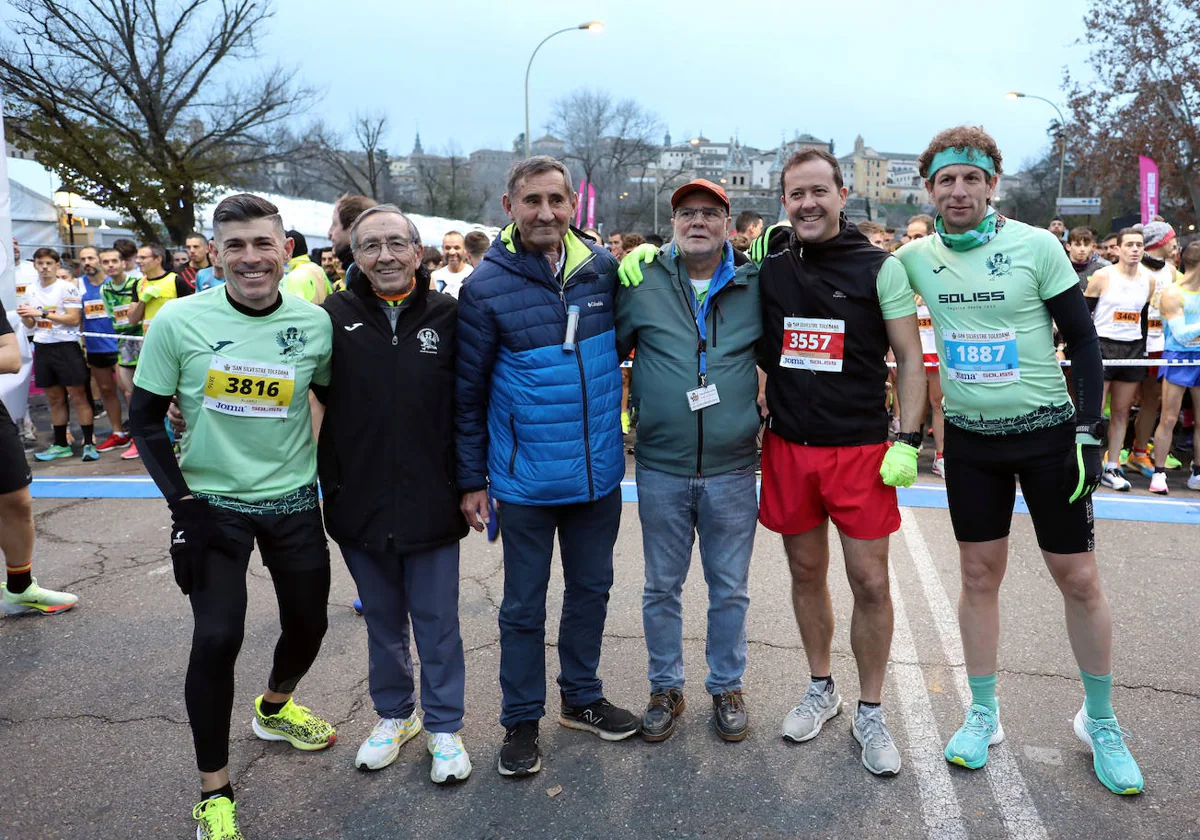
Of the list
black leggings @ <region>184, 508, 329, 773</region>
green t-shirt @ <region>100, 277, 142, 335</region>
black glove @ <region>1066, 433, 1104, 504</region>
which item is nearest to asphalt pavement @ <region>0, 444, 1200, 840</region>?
black leggings @ <region>184, 508, 329, 773</region>

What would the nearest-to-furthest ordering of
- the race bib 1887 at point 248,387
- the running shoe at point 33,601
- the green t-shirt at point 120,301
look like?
the race bib 1887 at point 248,387 → the running shoe at point 33,601 → the green t-shirt at point 120,301

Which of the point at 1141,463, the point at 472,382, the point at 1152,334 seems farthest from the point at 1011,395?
the point at 1141,463

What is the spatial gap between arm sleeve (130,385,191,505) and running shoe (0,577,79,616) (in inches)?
97.4

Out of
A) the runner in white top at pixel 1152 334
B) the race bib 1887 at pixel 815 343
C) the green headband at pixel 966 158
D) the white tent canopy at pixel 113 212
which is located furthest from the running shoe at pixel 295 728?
the white tent canopy at pixel 113 212

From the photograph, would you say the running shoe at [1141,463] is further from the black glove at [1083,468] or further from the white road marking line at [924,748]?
the black glove at [1083,468]

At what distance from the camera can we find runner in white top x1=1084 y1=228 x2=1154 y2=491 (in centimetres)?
704

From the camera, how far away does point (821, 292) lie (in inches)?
115

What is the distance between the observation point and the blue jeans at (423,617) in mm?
2941

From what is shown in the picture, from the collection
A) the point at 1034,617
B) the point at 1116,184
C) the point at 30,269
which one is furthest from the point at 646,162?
the point at 1034,617

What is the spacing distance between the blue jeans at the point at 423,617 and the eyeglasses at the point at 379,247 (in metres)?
1.02

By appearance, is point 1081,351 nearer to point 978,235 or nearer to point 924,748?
point 978,235

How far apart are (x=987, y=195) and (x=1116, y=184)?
30313mm

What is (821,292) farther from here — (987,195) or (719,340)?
(987,195)

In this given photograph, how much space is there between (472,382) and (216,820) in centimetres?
156
